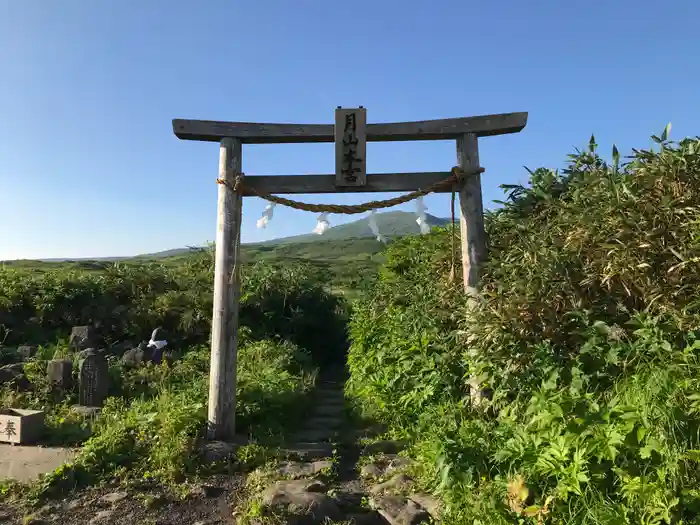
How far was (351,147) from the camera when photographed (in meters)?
5.62

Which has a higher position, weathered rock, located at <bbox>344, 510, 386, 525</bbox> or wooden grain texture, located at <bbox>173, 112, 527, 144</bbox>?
wooden grain texture, located at <bbox>173, 112, 527, 144</bbox>

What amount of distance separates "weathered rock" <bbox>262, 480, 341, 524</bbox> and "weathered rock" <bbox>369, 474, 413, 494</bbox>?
20.3 inches

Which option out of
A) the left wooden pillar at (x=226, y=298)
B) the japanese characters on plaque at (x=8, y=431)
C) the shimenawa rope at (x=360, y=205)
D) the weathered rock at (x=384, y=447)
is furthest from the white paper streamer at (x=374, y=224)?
the japanese characters on plaque at (x=8, y=431)

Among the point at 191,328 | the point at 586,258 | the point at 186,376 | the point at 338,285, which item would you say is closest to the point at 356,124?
the point at 586,258

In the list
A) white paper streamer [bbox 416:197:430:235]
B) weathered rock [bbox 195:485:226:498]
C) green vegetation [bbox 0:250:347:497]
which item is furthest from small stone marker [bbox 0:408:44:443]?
white paper streamer [bbox 416:197:430:235]

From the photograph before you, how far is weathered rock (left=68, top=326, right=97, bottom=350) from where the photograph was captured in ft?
30.7

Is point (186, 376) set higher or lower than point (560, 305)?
lower

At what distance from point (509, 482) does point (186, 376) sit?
586cm

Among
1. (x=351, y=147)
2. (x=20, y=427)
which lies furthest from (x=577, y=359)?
(x=20, y=427)

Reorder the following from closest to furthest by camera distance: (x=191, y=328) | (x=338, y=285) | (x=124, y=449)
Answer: (x=124, y=449)
(x=191, y=328)
(x=338, y=285)

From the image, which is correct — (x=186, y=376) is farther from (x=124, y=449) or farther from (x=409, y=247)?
(x=409, y=247)

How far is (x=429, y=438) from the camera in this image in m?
4.96

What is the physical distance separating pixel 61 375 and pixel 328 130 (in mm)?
5250

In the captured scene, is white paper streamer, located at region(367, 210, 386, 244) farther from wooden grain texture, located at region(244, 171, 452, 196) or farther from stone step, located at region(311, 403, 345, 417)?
stone step, located at region(311, 403, 345, 417)
